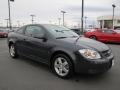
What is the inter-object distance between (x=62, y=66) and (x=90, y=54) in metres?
0.89

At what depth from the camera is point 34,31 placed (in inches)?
226

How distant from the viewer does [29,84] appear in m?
4.20

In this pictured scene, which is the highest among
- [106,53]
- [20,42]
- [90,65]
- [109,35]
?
[109,35]

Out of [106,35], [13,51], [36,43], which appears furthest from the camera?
[106,35]

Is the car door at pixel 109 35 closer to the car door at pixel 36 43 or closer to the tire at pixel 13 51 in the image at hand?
the tire at pixel 13 51

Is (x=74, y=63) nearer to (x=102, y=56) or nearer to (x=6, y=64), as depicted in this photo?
(x=102, y=56)

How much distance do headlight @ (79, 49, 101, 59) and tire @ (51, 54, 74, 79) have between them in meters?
0.43

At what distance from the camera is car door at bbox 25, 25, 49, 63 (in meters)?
5.08

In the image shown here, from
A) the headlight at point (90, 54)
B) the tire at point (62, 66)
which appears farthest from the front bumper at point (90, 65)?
the tire at point (62, 66)

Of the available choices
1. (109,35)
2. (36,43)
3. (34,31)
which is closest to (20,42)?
(34,31)

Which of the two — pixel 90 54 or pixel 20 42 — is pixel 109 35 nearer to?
pixel 20 42

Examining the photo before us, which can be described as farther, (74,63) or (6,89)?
(74,63)

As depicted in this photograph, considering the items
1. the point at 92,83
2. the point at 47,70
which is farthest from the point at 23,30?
the point at 92,83

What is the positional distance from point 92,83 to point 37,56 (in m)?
1.94
